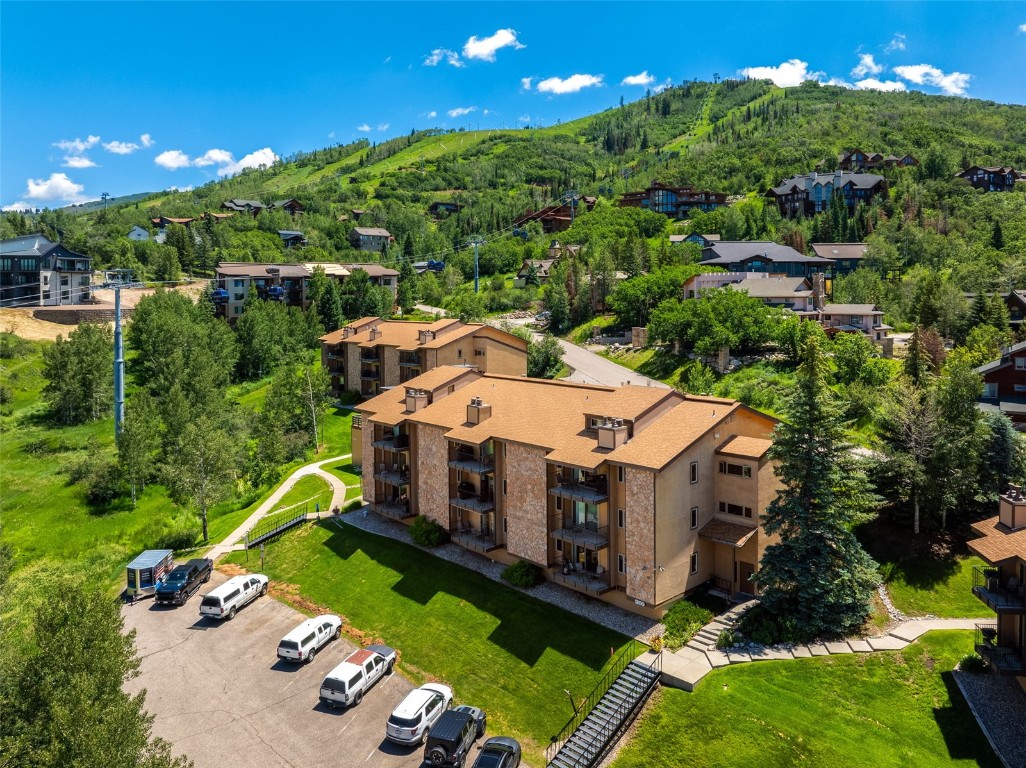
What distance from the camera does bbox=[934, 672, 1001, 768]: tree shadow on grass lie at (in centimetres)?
2289

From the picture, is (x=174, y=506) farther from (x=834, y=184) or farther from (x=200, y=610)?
(x=834, y=184)

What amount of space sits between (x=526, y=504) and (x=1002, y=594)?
2086 cm

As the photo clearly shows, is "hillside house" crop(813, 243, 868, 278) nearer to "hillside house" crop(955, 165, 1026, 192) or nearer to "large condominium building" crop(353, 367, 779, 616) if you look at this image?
"hillside house" crop(955, 165, 1026, 192)

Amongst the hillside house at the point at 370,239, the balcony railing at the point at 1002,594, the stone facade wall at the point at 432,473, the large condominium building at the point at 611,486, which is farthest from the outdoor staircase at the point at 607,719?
the hillside house at the point at 370,239

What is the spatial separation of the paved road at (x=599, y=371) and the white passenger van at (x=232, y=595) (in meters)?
36.9

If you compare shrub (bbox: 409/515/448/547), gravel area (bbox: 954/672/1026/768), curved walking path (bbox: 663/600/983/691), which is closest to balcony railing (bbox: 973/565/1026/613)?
gravel area (bbox: 954/672/1026/768)

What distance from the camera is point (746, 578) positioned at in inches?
1294

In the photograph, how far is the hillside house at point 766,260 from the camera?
96.9m

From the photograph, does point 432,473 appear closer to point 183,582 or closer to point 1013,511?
point 183,582

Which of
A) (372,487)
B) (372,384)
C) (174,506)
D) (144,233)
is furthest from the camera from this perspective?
(144,233)

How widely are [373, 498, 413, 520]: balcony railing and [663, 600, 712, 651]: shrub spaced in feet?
63.8

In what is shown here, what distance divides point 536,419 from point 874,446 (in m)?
18.4

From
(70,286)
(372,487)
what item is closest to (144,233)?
(70,286)

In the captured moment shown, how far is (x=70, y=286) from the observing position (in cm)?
9881
